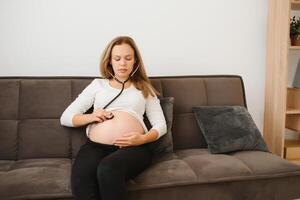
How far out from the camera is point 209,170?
164 centimetres

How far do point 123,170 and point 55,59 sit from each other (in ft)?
3.78

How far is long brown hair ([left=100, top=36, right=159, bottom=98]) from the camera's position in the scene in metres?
1.88

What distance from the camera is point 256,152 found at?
6.30 feet

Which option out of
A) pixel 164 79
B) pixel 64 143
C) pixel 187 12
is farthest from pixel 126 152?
pixel 187 12

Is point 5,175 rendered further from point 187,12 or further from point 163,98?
point 187,12

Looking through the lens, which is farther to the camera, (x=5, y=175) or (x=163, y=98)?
(x=163, y=98)

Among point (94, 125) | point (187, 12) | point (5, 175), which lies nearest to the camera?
point (5, 175)

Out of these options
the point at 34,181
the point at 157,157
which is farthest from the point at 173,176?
the point at 34,181

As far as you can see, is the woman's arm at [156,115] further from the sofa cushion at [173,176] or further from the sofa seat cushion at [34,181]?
the sofa seat cushion at [34,181]

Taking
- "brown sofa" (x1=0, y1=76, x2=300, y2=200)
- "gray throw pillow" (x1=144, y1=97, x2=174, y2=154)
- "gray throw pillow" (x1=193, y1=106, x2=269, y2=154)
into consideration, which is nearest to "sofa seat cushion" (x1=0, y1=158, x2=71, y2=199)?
"brown sofa" (x1=0, y1=76, x2=300, y2=200)

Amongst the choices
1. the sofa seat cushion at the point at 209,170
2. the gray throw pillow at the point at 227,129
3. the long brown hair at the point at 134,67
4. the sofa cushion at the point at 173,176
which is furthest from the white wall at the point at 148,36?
the sofa seat cushion at the point at 209,170

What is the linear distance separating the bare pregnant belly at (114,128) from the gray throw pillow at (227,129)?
0.44 metres

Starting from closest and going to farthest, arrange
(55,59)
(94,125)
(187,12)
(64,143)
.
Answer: (94,125)
(64,143)
(55,59)
(187,12)

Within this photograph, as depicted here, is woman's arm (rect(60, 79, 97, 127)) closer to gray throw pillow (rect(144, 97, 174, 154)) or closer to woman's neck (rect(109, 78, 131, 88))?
woman's neck (rect(109, 78, 131, 88))
